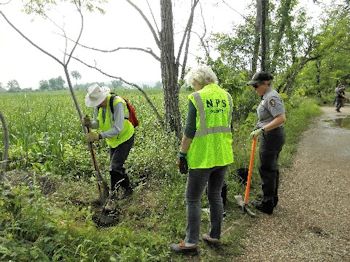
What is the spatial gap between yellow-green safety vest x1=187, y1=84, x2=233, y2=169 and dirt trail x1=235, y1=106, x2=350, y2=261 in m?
1.27

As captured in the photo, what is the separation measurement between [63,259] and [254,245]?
216 cm

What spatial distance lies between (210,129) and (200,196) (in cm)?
71

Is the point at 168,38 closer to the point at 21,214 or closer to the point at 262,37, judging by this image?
the point at 262,37

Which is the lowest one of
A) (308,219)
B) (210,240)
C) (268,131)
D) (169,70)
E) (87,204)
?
(308,219)

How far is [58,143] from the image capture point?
6.68 meters

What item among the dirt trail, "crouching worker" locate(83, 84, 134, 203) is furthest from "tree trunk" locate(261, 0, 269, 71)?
"crouching worker" locate(83, 84, 134, 203)

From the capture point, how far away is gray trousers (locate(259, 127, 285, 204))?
14.8 ft


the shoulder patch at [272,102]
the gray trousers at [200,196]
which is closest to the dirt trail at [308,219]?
the gray trousers at [200,196]

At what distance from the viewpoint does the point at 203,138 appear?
3.28 metres

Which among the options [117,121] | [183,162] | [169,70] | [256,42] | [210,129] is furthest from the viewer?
[256,42]

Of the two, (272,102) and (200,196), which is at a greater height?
(272,102)

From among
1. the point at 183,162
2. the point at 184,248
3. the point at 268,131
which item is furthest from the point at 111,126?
the point at 268,131

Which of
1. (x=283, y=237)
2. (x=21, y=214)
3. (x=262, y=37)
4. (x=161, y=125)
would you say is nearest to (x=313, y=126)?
(x=262, y=37)

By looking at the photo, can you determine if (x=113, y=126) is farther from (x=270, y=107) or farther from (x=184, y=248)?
(x=270, y=107)
